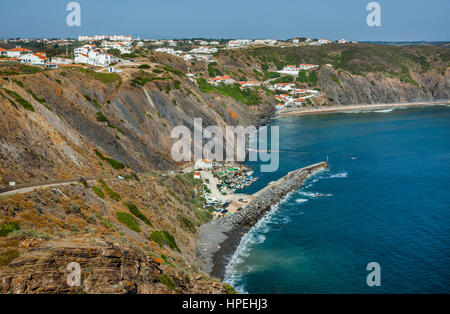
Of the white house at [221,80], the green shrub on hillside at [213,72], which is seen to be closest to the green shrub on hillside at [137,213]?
the white house at [221,80]

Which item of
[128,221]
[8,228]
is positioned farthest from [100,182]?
[8,228]

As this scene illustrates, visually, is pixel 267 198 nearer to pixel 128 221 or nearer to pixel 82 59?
pixel 128 221

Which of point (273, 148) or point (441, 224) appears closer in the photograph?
point (441, 224)

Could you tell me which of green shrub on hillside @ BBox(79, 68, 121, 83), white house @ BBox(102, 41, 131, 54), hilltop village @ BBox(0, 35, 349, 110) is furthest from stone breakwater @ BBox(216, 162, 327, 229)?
white house @ BBox(102, 41, 131, 54)

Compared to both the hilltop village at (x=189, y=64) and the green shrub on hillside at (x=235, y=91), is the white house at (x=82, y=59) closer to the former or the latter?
the hilltop village at (x=189, y=64)
